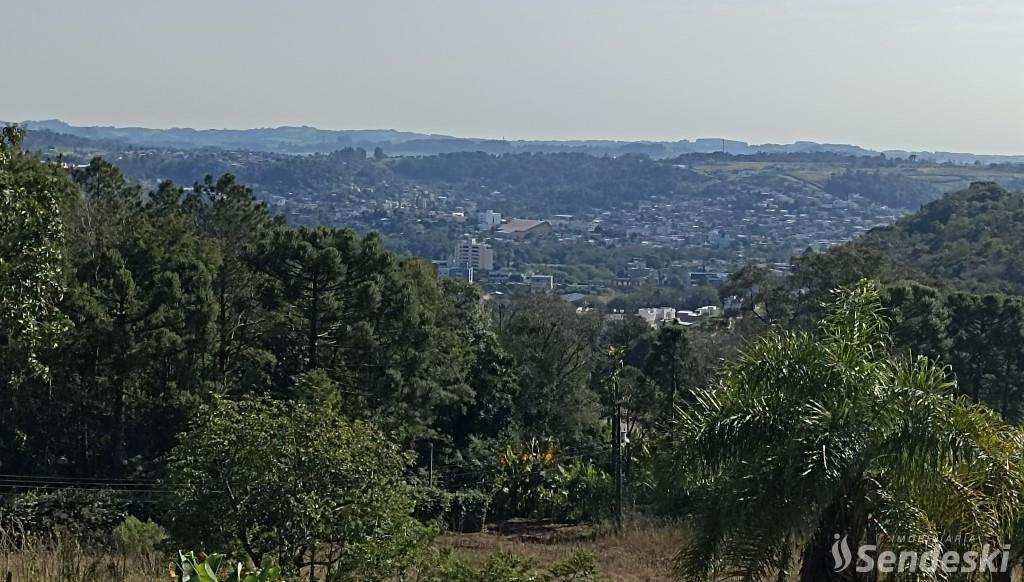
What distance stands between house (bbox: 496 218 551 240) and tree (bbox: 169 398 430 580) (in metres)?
132

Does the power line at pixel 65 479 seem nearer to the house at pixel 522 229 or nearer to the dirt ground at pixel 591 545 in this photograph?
the dirt ground at pixel 591 545

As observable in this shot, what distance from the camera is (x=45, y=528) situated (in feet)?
44.5

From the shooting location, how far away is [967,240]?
51.9 meters

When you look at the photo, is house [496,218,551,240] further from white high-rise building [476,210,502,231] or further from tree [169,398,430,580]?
tree [169,398,430,580]

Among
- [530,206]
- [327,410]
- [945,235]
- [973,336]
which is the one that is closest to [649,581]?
[327,410]

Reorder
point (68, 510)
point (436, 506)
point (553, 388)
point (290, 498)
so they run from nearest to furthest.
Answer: point (290, 498) < point (68, 510) < point (436, 506) < point (553, 388)

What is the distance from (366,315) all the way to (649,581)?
8.19m

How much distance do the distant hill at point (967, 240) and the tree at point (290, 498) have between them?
3483 centimetres

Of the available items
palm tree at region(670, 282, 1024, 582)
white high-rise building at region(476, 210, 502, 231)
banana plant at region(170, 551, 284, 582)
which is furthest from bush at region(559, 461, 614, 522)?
white high-rise building at region(476, 210, 502, 231)

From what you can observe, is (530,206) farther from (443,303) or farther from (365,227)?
(443,303)

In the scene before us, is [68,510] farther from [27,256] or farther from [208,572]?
[208,572]

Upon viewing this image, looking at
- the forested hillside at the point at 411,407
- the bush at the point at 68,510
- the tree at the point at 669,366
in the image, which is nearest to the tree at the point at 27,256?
the forested hillside at the point at 411,407

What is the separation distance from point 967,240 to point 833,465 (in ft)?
164

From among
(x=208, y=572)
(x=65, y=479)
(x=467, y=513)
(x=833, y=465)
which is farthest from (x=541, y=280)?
(x=208, y=572)
